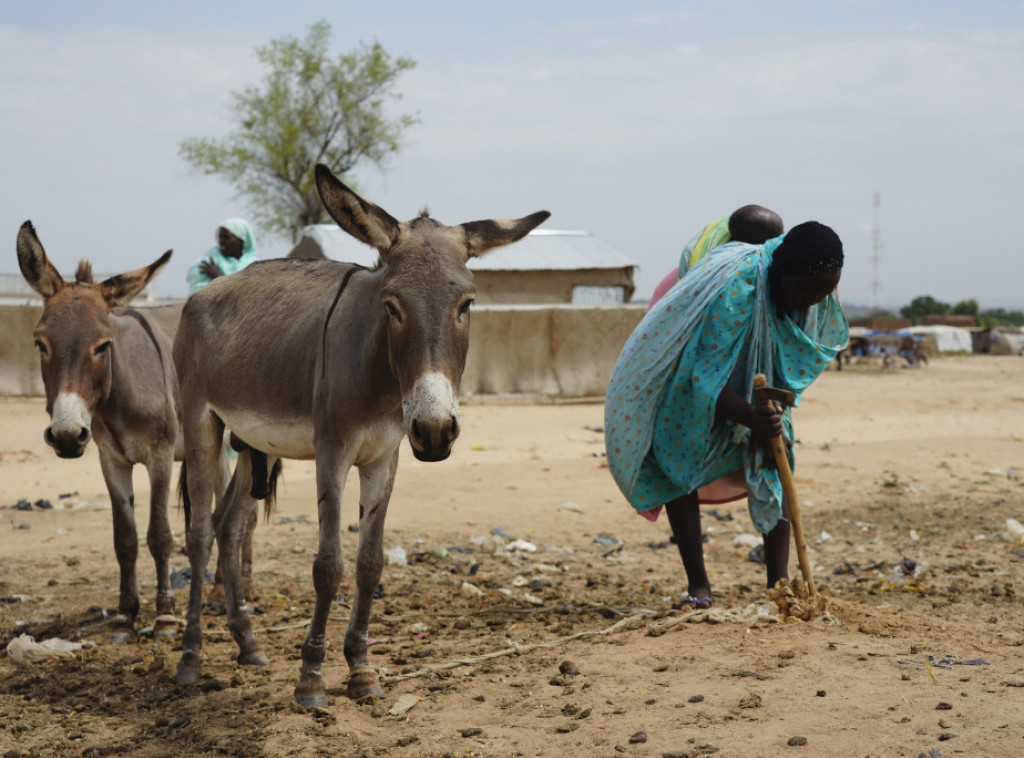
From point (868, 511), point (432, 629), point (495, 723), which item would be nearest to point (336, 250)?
point (868, 511)

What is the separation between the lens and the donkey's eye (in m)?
3.66

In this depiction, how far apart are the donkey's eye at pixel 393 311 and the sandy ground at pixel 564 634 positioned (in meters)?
1.52

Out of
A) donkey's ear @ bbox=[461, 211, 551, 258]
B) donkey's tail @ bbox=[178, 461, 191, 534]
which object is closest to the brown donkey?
donkey's tail @ bbox=[178, 461, 191, 534]

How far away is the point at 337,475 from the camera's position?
397cm

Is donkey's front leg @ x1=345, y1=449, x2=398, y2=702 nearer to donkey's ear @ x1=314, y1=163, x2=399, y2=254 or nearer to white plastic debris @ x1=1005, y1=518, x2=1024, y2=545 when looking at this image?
donkey's ear @ x1=314, y1=163, x2=399, y2=254

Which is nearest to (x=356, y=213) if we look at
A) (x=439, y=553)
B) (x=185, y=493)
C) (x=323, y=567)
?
(x=323, y=567)

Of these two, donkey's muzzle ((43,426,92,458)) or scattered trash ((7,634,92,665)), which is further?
scattered trash ((7,634,92,665))

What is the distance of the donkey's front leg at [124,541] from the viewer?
5.39 meters

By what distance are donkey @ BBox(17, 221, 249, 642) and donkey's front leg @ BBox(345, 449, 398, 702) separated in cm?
138

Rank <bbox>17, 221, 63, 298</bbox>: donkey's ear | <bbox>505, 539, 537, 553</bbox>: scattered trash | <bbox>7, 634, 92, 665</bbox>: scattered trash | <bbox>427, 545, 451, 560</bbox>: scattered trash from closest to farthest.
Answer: <bbox>7, 634, 92, 665</bbox>: scattered trash < <bbox>17, 221, 63, 298</bbox>: donkey's ear < <bbox>427, 545, 451, 560</bbox>: scattered trash < <bbox>505, 539, 537, 553</bbox>: scattered trash

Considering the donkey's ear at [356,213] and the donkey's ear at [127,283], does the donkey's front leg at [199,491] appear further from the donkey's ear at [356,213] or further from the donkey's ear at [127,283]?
the donkey's ear at [356,213]

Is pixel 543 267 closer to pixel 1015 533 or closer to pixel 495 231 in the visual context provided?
pixel 1015 533

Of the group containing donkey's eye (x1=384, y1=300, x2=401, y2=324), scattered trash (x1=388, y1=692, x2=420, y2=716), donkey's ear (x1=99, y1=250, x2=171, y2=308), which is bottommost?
scattered trash (x1=388, y1=692, x2=420, y2=716)

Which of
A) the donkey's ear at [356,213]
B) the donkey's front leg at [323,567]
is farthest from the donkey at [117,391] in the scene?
the donkey's ear at [356,213]
